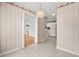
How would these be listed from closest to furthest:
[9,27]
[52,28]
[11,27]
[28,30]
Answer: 1. [9,27]
2. [11,27]
3. [28,30]
4. [52,28]

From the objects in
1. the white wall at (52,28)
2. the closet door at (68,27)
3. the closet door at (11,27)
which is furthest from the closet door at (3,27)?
the white wall at (52,28)

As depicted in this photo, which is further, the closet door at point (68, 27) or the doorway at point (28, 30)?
the doorway at point (28, 30)

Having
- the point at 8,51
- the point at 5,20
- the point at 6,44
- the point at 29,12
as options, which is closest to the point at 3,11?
the point at 5,20

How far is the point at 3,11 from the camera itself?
11.4 ft

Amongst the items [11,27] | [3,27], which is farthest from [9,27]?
[3,27]

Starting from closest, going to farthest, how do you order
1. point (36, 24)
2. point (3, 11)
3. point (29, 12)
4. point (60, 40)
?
point (3, 11) < point (60, 40) < point (29, 12) < point (36, 24)

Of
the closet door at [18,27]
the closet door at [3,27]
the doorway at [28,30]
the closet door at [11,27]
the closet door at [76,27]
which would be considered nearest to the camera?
the closet door at [3,27]

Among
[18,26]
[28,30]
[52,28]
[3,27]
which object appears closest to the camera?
[3,27]

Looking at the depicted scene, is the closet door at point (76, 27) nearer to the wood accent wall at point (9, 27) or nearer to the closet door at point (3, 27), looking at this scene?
the wood accent wall at point (9, 27)

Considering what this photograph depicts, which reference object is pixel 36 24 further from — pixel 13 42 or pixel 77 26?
pixel 77 26

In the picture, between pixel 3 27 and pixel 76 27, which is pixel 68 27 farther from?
pixel 3 27

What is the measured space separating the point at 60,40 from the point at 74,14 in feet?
4.66

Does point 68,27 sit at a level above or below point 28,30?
above

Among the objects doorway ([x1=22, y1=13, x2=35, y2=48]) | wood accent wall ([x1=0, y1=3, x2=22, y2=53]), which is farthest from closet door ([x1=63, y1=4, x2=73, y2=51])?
wood accent wall ([x1=0, y1=3, x2=22, y2=53])
